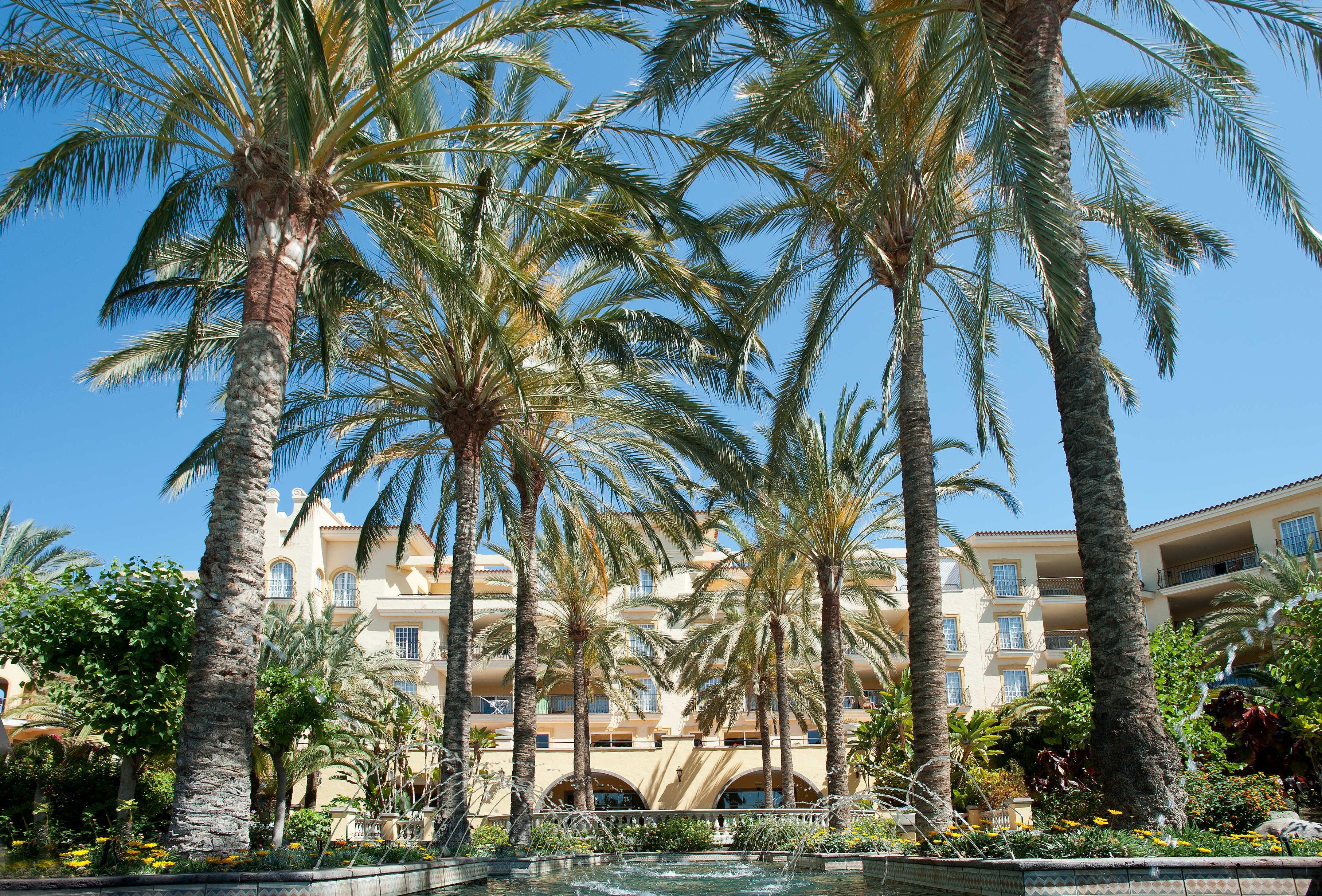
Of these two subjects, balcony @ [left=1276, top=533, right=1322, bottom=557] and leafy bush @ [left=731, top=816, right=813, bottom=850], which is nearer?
leafy bush @ [left=731, top=816, right=813, bottom=850]

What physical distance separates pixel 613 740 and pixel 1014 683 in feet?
61.4

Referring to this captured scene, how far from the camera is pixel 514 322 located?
16.5 m

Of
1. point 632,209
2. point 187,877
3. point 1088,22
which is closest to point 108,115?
point 632,209

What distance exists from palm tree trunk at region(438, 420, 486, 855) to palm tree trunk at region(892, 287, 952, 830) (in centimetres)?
662

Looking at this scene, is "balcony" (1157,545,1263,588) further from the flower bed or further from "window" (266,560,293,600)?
"window" (266,560,293,600)

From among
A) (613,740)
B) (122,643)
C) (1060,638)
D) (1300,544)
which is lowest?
(613,740)

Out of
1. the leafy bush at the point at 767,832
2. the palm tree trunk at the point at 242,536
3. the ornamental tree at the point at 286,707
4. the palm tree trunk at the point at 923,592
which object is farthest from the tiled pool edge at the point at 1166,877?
the ornamental tree at the point at 286,707

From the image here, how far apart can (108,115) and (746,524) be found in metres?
20.8

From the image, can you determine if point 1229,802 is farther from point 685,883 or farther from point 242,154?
point 242,154

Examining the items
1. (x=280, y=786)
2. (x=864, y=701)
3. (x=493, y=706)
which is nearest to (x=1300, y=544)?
Answer: (x=864, y=701)

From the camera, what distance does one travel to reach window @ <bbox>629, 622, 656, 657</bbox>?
3803 cm

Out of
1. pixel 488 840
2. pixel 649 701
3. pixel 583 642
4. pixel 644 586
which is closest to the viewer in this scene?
pixel 488 840

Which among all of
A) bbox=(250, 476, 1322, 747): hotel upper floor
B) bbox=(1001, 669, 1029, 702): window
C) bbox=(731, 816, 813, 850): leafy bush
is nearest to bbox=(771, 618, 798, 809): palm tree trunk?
bbox=(731, 816, 813, 850): leafy bush

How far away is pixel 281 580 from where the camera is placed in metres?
45.3
